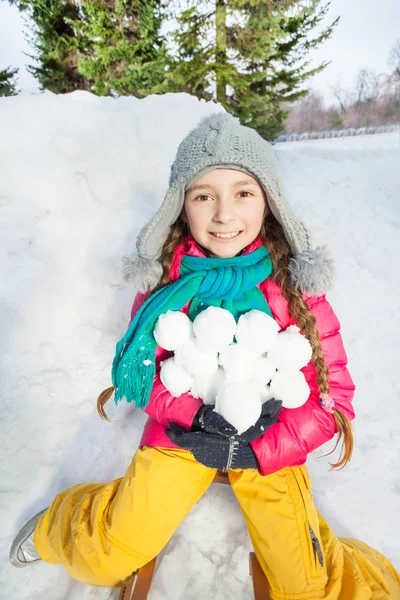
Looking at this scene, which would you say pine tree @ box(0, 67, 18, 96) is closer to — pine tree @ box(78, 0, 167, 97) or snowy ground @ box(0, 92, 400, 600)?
pine tree @ box(78, 0, 167, 97)

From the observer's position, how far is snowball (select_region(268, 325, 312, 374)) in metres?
1.09

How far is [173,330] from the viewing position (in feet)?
3.72

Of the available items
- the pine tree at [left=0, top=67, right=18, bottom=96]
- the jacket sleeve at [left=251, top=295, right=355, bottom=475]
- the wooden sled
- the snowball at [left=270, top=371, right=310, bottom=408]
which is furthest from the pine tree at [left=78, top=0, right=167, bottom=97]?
the wooden sled

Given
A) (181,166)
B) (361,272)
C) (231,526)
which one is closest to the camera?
(181,166)

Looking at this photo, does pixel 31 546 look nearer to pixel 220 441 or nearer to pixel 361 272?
pixel 220 441

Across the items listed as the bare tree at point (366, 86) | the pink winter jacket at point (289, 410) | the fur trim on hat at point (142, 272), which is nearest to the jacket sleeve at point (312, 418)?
the pink winter jacket at point (289, 410)

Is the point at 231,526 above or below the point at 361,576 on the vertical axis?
below

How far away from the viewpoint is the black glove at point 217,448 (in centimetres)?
108

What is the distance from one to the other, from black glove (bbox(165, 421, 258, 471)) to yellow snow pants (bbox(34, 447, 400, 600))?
15 cm

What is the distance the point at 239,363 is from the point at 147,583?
0.82m

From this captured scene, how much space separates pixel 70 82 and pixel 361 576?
33.6 ft

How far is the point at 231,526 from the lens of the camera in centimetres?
140

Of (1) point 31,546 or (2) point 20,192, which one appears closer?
(1) point 31,546

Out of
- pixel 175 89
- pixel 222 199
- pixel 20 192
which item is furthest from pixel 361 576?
pixel 175 89
